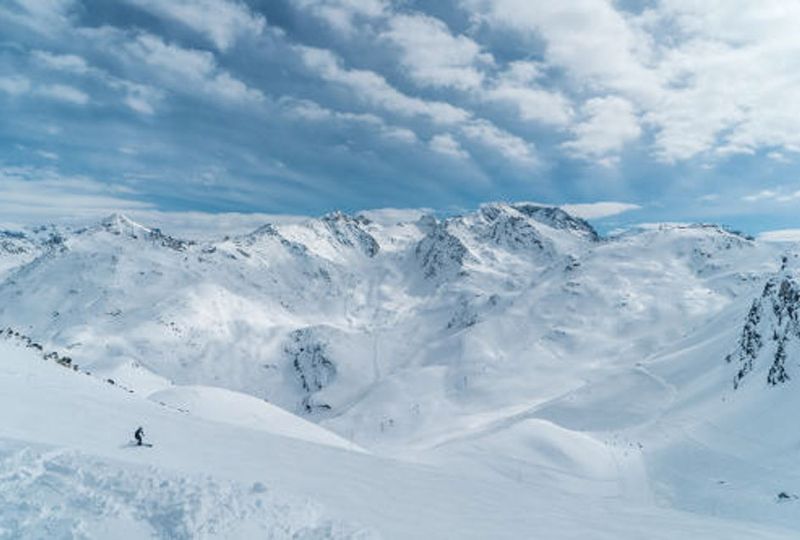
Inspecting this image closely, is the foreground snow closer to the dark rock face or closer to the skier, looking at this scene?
the skier

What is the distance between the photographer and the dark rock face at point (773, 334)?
62594mm

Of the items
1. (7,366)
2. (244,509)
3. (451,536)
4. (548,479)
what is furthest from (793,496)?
(7,366)

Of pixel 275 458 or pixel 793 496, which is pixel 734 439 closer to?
pixel 793 496

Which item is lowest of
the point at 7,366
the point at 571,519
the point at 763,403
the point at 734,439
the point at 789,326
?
the point at 571,519

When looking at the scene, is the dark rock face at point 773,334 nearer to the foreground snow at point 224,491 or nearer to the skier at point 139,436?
the foreground snow at point 224,491

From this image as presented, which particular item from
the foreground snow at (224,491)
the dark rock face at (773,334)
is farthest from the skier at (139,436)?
the dark rock face at (773,334)

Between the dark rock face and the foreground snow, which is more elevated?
the dark rock face

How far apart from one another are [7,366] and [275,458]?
13522mm

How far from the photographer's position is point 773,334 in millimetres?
72000

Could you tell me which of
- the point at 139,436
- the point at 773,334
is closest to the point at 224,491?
the point at 139,436

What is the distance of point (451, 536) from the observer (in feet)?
51.3

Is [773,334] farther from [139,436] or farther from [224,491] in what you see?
[224,491]

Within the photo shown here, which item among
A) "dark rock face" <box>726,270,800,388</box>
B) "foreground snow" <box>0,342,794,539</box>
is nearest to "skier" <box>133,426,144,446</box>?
"foreground snow" <box>0,342,794,539</box>

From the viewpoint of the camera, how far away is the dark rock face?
6259 cm
